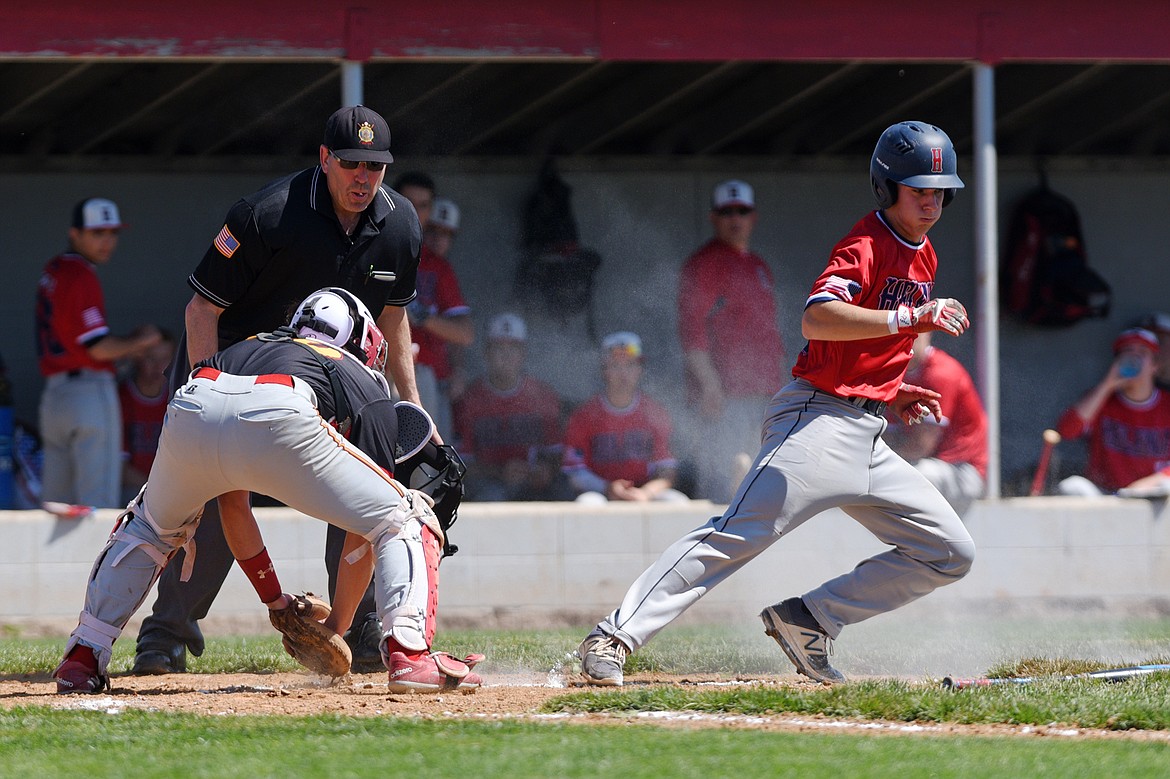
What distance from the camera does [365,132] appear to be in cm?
539

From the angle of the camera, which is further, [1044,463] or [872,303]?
[1044,463]

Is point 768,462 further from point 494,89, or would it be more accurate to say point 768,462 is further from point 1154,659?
point 494,89

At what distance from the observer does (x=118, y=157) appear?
1136 centimetres

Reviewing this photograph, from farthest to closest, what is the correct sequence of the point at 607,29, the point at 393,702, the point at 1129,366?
the point at 1129,366
the point at 607,29
the point at 393,702

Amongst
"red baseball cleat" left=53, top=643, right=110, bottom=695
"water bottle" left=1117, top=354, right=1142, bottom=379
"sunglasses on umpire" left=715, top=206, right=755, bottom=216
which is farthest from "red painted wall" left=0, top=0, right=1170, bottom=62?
"red baseball cleat" left=53, top=643, right=110, bottom=695

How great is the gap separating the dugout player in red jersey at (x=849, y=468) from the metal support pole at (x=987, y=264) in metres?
3.60

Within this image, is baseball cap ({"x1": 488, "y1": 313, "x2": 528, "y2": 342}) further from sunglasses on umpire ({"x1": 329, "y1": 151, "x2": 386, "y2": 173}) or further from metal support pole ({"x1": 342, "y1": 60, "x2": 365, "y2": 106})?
sunglasses on umpire ({"x1": 329, "y1": 151, "x2": 386, "y2": 173})

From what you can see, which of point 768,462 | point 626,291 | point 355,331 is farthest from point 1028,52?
point 355,331

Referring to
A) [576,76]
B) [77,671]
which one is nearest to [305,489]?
[77,671]

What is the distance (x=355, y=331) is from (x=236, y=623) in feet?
11.7

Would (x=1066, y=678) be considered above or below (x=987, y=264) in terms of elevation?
below

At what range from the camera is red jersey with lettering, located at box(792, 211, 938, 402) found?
5316mm

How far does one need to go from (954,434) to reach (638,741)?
206 inches

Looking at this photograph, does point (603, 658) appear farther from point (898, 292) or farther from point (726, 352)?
point (726, 352)
